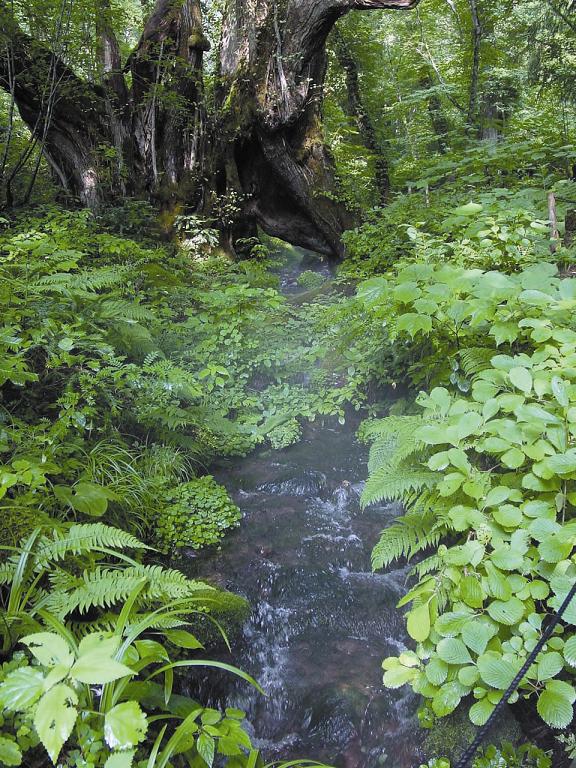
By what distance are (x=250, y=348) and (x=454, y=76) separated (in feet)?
35.9

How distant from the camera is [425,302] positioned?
2.43 meters

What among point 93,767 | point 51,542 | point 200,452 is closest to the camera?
point 93,767

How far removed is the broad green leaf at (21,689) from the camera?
3.98 ft

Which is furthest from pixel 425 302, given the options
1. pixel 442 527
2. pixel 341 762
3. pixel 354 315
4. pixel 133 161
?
pixel 133 161

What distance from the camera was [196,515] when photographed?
3.76 meters

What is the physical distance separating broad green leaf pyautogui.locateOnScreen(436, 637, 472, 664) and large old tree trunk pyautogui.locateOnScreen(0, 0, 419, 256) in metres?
8.44

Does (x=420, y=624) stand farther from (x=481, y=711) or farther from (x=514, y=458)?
(x=514, y=458)

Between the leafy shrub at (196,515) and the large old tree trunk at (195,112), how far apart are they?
247 inches

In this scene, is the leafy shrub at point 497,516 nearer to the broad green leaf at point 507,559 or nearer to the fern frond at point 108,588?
the broad green leaf at point 507,559

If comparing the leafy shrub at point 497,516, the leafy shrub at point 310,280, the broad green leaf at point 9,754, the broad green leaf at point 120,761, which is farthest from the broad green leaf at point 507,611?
the leafy shrub at point 310,280

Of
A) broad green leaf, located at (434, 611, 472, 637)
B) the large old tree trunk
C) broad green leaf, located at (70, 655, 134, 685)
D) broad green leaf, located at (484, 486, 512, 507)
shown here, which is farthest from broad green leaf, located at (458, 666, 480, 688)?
the large old tree trunk

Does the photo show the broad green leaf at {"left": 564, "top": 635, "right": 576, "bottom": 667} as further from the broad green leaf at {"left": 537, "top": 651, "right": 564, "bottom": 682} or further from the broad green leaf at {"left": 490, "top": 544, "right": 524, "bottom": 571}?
the broad green leaf at {"left": 490, "top": 544, "right": 524, "bottom": 571}

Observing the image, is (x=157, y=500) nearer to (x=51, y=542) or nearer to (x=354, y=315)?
(x=51, y=542)

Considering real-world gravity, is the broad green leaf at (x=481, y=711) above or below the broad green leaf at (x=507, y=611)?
below
